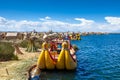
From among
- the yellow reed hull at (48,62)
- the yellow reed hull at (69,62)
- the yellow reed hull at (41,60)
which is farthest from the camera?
the yellow reed hull at (41,60)

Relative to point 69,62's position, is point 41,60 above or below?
above

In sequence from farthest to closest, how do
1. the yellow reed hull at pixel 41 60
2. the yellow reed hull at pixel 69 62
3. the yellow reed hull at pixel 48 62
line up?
the yellow reed hull at pixel 41 60 → the yellow reed hull at pixel 48 62 → the yellow reed hull at pixel 69 62

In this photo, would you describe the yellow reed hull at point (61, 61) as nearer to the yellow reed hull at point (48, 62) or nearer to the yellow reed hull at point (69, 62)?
the yellow reed hull at point (69, 62)

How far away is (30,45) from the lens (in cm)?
3591

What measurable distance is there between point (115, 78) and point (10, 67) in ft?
29.8

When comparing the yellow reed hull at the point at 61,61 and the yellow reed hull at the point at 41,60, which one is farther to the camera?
the yellow reed hull at the point at 41,60

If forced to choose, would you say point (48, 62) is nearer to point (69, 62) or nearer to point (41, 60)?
point (41, 60)

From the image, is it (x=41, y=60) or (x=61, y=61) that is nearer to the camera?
(x=61, y=61)

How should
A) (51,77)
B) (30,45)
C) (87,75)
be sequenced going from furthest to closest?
(30,45), (87,75), (51,77)

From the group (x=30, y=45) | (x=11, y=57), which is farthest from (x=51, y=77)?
(x=30, y=45)

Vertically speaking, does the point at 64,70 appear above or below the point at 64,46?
below

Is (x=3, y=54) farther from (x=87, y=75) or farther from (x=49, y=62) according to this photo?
(x=87, y=75)

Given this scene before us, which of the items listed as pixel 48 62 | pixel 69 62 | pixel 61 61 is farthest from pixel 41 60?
pixel 69 62

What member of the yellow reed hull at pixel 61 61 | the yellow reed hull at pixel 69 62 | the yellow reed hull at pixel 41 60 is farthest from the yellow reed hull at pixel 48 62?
the yellow reed hull at pixel 69 62
